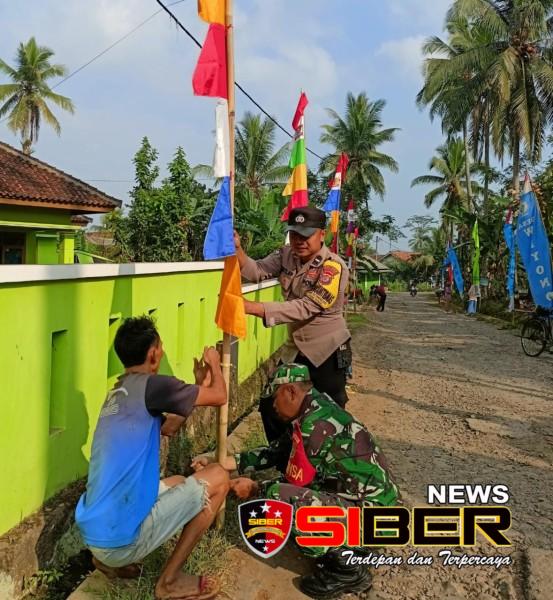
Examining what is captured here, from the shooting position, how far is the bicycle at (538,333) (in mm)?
10930

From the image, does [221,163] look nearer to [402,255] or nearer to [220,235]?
[220,235]

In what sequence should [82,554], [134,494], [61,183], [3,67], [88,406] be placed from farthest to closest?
[3,67] → [61,183] → [88,406] → [82,554] → [134,494]

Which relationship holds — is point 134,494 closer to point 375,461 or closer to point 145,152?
point 375,461

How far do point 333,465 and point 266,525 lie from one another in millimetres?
461

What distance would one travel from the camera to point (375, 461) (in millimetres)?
2971

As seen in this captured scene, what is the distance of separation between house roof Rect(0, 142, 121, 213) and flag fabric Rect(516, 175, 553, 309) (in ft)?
27.0

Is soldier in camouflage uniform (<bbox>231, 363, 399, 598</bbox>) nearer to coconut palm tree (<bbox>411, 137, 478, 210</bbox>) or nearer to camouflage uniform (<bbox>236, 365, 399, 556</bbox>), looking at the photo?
camouflage uniform (<bbox>236, 365, 399, 556</bbox>)

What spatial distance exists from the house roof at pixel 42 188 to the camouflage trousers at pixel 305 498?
9.26 meters

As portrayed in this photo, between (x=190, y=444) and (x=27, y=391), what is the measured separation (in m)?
2.06

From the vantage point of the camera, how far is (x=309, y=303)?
3377 millimetres

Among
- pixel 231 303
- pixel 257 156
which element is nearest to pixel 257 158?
pixel 257 156

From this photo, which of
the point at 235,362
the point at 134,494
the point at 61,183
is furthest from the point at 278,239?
the point at 134,494

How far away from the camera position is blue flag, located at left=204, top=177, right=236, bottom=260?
3141 mm

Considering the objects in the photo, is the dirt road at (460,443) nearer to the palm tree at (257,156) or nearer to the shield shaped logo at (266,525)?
the shield shaped logo at (266,525)
